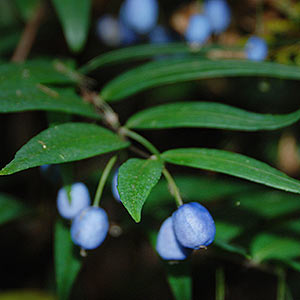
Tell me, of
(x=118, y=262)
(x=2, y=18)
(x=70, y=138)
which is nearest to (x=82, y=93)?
(x=70, y=138)

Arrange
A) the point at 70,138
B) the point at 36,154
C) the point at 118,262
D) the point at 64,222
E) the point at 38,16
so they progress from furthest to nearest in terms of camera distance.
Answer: the point at 118,262 → the point at 38,16 → the point at 64,222 → the point at 70,138 → the point at 36,154

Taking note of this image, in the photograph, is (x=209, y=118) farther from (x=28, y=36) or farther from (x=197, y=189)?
(x=28, y=36)

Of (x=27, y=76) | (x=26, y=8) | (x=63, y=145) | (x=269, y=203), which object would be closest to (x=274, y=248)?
(x=269, y=203)

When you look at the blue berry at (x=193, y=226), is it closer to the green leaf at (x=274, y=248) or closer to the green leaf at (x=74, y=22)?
the green leaf at (x=274, y=248)

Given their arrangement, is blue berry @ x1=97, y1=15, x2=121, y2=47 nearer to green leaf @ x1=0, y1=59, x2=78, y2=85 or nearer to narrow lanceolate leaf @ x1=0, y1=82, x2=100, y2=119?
green leaf @ x1=0, y1=59, x2=78, y2=85

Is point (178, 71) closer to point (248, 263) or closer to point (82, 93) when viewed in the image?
point (82, 93)

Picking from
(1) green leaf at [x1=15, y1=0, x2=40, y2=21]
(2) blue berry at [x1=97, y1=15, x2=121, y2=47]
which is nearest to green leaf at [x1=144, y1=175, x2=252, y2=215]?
(2) blue berry at [x1=97, y1=15, x2=121, y2=47]
